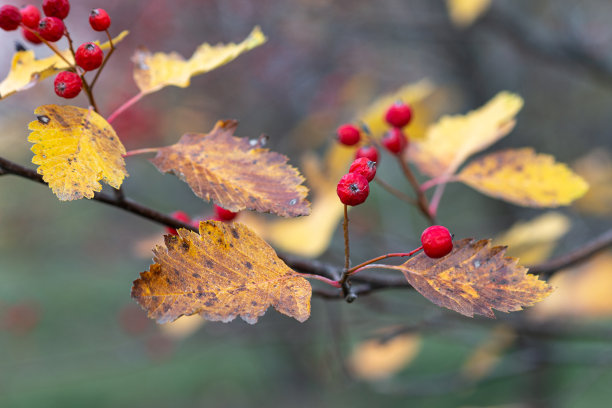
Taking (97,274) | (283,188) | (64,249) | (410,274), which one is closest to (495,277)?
(410,274)

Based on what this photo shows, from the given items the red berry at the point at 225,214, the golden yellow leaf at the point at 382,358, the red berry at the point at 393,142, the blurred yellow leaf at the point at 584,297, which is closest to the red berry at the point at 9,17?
the red berry at the point at 225,214

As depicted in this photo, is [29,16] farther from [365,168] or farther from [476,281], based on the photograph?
[476,281]

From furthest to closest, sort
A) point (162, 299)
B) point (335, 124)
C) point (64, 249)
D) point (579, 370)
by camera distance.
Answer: point (64, 249)
point (579, 370)
point (335, 124)
point (162, 299)

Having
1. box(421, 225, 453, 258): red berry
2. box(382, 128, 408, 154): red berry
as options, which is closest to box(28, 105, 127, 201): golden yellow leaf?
box(421, 225, 453, 258): red berry

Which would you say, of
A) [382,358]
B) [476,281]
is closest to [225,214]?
[476,281]

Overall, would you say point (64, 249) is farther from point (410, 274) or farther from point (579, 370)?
point (410, 274)

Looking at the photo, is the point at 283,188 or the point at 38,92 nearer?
the point at 283,188
